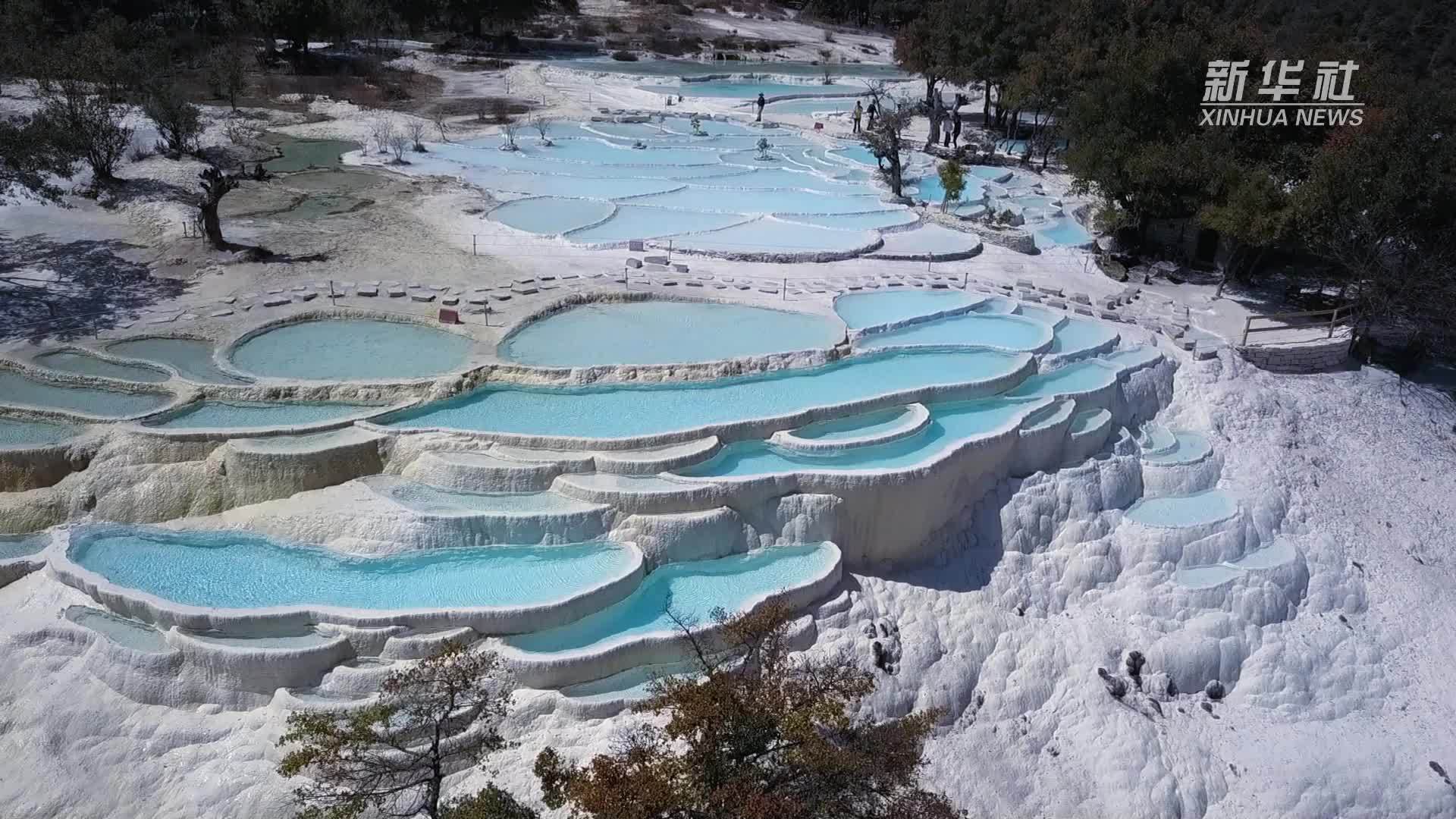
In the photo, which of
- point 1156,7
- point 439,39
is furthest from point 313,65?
point 1156,7

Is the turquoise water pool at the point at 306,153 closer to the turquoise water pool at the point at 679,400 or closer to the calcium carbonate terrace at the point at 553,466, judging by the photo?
the calcium carbonate terrace at the point at 553,466

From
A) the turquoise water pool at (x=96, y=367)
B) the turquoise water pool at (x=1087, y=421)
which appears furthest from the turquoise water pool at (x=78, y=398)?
the turquoise water pool at (x=1087, y=421)

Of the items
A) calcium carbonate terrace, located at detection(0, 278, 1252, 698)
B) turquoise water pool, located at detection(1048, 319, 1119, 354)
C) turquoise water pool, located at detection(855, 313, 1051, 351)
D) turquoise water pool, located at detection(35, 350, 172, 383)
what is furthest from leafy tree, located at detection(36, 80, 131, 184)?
turquoise water pool, located at detection(1048, 319, 1119, 354)

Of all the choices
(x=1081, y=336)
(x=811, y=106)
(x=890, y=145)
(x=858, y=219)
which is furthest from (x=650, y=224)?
(x=811, y=106)

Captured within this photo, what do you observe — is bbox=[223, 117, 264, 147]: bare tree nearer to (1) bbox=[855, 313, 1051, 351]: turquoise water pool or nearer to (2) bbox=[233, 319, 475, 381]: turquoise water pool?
(2) bbox=[233, 319, 475, 381]: turquoise water pool

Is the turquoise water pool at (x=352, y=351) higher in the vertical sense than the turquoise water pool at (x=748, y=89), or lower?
lower

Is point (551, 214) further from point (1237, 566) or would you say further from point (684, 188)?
point (1237, 566)

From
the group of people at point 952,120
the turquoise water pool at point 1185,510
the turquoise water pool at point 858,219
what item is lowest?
the turquoise water pool at point 1185,510
